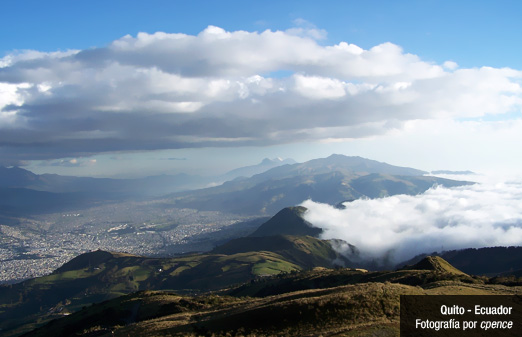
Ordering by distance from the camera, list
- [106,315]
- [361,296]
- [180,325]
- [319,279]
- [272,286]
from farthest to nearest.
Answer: [272,286] < [319,279] < [106,315] < [180,325] < [361,296]

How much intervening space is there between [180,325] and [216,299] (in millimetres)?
41746

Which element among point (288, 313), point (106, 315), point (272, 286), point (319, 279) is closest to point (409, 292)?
point (288, 313)

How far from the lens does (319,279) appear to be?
163125 millimetres

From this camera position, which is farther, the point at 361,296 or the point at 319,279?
the point at 319,279

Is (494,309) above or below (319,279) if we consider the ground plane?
above

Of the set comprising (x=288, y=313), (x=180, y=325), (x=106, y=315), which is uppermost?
(x=288, y=313)

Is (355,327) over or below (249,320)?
over

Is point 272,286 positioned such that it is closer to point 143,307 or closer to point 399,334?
point 143,307

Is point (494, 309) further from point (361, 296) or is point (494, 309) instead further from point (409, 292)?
point (361, 296)

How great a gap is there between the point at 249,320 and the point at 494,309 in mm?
37443

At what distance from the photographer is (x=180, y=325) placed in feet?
194

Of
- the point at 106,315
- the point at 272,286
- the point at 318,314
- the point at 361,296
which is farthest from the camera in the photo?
the point at 272,286

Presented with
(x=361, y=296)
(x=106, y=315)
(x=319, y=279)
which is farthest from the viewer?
(x=319, y=279)

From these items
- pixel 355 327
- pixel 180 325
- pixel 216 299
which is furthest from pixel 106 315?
pixel 355 327
